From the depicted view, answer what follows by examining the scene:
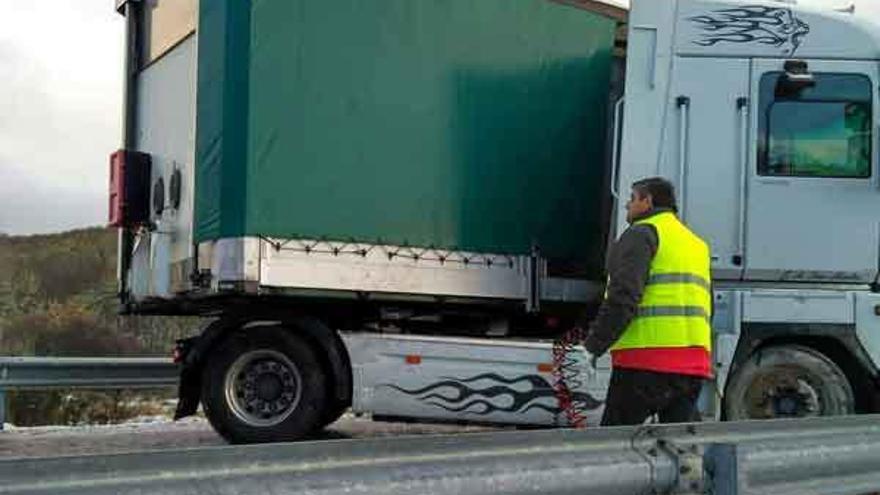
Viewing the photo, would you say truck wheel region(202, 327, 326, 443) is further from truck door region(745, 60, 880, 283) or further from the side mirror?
the side mirror

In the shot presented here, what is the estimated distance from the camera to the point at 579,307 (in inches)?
317

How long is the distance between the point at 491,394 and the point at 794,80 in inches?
111

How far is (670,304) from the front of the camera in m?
5.04

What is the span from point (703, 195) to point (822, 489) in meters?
3.74

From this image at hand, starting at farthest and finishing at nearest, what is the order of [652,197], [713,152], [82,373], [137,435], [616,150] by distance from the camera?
[82,373] < [137,435] < [616,150] < [713,152] < [652,197]

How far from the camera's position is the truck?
713cm

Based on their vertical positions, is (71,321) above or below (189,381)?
below

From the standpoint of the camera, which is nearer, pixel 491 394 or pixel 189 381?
pixel 491 394

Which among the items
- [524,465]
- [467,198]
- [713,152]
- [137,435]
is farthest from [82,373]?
[524,465]

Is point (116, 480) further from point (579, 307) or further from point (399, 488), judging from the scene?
point (579, 307)

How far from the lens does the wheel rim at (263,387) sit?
24.4 feet

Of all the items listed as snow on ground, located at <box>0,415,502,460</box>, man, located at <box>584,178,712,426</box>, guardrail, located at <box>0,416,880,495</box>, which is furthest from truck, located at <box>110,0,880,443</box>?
guardrail, located at <box>0,416,880,495</box>

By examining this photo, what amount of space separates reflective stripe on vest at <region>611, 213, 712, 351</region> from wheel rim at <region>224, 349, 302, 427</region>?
301 cm

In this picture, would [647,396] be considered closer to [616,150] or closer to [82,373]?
[616,150]
